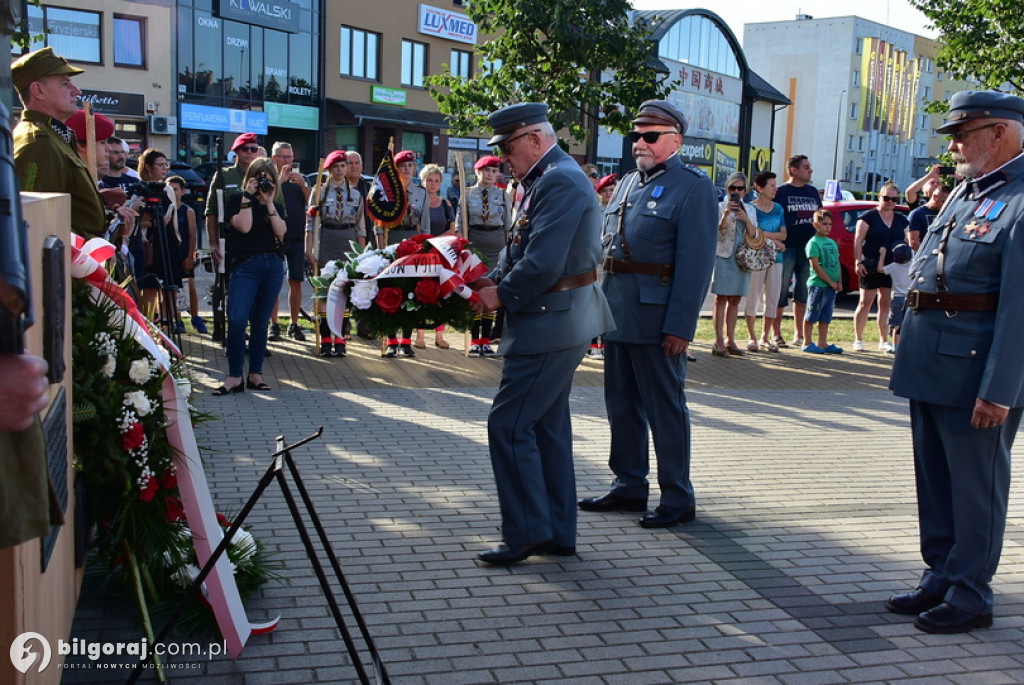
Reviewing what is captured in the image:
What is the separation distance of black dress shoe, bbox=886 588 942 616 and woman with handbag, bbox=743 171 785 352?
769 cm

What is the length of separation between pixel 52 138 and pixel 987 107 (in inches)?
165

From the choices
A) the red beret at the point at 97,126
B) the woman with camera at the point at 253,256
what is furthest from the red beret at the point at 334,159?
the red beret at the point at 97,126

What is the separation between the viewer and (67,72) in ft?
17.5

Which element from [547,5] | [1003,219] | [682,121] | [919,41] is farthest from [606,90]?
[919,41]

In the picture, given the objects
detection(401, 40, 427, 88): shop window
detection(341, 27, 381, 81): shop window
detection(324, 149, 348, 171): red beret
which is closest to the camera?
detection(324, 149, 348, 171): red beret

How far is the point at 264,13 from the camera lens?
3841 centimetres

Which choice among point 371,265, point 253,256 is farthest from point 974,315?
point 253,256

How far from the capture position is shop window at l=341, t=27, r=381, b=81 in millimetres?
41594

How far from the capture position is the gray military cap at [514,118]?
4.96 metres

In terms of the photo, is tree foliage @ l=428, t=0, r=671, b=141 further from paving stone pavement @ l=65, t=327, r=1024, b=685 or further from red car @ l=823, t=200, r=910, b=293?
red car @ l=823, t=200, r=910, b=293

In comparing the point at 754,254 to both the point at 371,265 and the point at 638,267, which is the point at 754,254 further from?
the point at 371,265

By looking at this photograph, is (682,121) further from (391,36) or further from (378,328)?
(391,36)

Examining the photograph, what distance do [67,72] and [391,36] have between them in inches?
1542

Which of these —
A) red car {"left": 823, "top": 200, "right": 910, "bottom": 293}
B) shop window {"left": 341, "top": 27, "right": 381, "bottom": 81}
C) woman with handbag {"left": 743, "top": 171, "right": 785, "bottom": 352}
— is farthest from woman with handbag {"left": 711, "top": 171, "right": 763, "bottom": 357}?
shop window {"left": 341, "top": 27, "right": 381, "bottom": 81}
